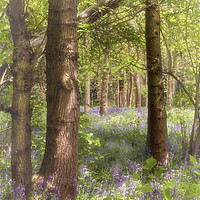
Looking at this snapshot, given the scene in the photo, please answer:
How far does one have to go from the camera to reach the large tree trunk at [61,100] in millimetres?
3270

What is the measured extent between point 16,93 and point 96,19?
2.87 m

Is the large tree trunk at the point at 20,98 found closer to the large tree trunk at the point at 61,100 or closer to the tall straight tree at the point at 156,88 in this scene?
the large tree trunk at the point at 61,100

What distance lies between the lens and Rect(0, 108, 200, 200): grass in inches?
138

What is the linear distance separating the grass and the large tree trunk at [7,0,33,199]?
38 centimetres

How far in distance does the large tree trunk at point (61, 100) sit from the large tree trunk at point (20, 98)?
408mm

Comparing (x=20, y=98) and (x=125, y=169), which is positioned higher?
(x=20, y=98)

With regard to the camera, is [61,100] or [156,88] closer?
[61,100]

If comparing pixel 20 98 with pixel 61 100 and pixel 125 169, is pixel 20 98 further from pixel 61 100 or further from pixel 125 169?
pixel 125 169

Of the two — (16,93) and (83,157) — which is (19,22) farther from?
(83,157)

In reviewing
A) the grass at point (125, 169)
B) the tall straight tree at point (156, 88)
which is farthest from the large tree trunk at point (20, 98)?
the tall straight tree at point (156, 88)

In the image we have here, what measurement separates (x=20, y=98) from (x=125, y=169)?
9.28ft

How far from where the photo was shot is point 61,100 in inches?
129

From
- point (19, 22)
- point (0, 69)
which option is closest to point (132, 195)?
point (19, 22)

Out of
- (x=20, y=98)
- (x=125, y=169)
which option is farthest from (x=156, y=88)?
(x=20, y=98)
